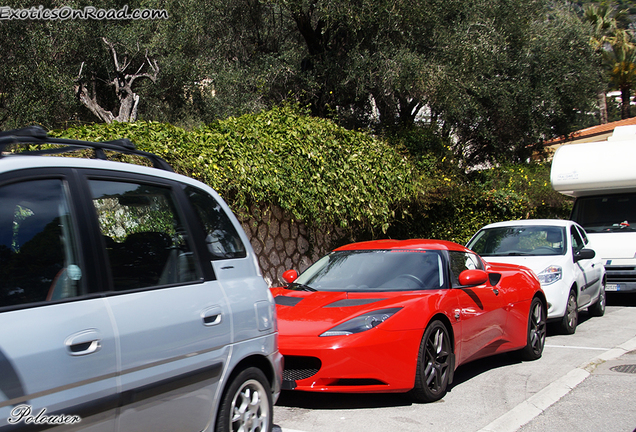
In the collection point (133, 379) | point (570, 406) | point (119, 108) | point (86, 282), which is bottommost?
point (570, 406)

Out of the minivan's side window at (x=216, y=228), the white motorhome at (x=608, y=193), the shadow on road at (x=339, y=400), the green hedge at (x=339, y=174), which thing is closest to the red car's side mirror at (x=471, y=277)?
the shadow on road at (x=339, y=400)

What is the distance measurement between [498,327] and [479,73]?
9.98 metres

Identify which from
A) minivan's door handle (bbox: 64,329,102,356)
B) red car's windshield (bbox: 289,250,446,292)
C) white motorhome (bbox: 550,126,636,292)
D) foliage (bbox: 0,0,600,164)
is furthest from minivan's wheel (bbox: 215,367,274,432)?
white motorhome (bbox: 550,126,636,292)

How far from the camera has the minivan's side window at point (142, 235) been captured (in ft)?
9.50

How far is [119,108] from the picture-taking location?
77.7 ft

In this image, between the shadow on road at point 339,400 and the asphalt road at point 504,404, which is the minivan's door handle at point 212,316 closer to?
the asphalt road at point 504,404

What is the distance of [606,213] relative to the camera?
1226cm

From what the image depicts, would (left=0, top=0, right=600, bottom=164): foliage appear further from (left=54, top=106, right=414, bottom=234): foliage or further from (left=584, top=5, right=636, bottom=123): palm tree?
(left=584, top=5, right=636, bottom=123): palm tree

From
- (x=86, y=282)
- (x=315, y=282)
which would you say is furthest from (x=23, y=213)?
(x=315, y=282)

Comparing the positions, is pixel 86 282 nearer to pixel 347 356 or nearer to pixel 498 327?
pixel 347 356

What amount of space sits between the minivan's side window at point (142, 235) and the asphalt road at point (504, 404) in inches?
77.7

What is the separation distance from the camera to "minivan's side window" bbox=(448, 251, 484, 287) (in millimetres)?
6005

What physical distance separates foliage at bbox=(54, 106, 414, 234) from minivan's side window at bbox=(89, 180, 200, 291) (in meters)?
4.42

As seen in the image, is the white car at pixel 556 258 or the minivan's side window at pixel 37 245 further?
the white car at pixel 556 258
